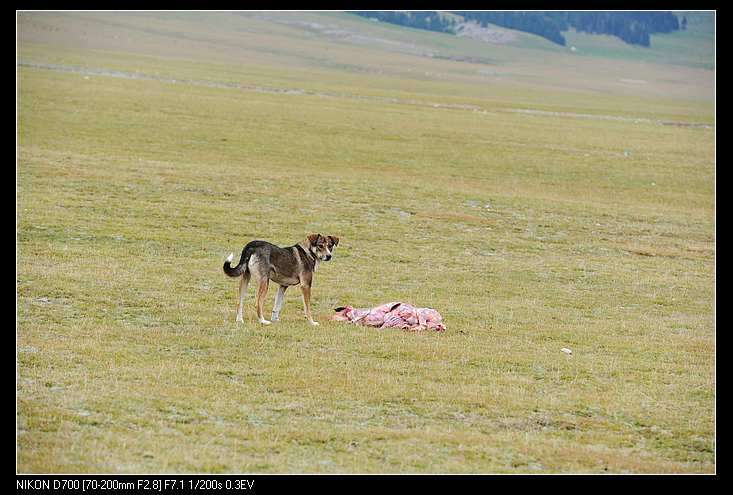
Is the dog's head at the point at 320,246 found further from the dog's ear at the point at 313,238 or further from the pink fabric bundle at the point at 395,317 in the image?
the pink fabric bundle at the point at 395,317

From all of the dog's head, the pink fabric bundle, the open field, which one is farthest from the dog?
the pink fabric bundle

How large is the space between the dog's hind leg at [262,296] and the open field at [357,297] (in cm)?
29

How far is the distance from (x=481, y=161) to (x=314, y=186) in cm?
1458

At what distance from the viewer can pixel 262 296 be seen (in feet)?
49.8

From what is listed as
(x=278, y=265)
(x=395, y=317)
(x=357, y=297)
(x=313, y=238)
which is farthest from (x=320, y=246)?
(x=357, y=297)

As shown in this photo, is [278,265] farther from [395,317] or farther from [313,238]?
[395,317]

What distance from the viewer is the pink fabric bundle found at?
16062 mm

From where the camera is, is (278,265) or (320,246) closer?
(278,265)

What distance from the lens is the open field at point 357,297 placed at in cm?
1047

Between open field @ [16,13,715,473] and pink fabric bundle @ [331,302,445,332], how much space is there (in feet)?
1.31

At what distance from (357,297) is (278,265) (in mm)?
4065

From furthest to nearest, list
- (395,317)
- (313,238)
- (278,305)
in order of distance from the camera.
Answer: (395,317) < (278,305) < (313,238)

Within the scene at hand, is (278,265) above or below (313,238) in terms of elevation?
below
